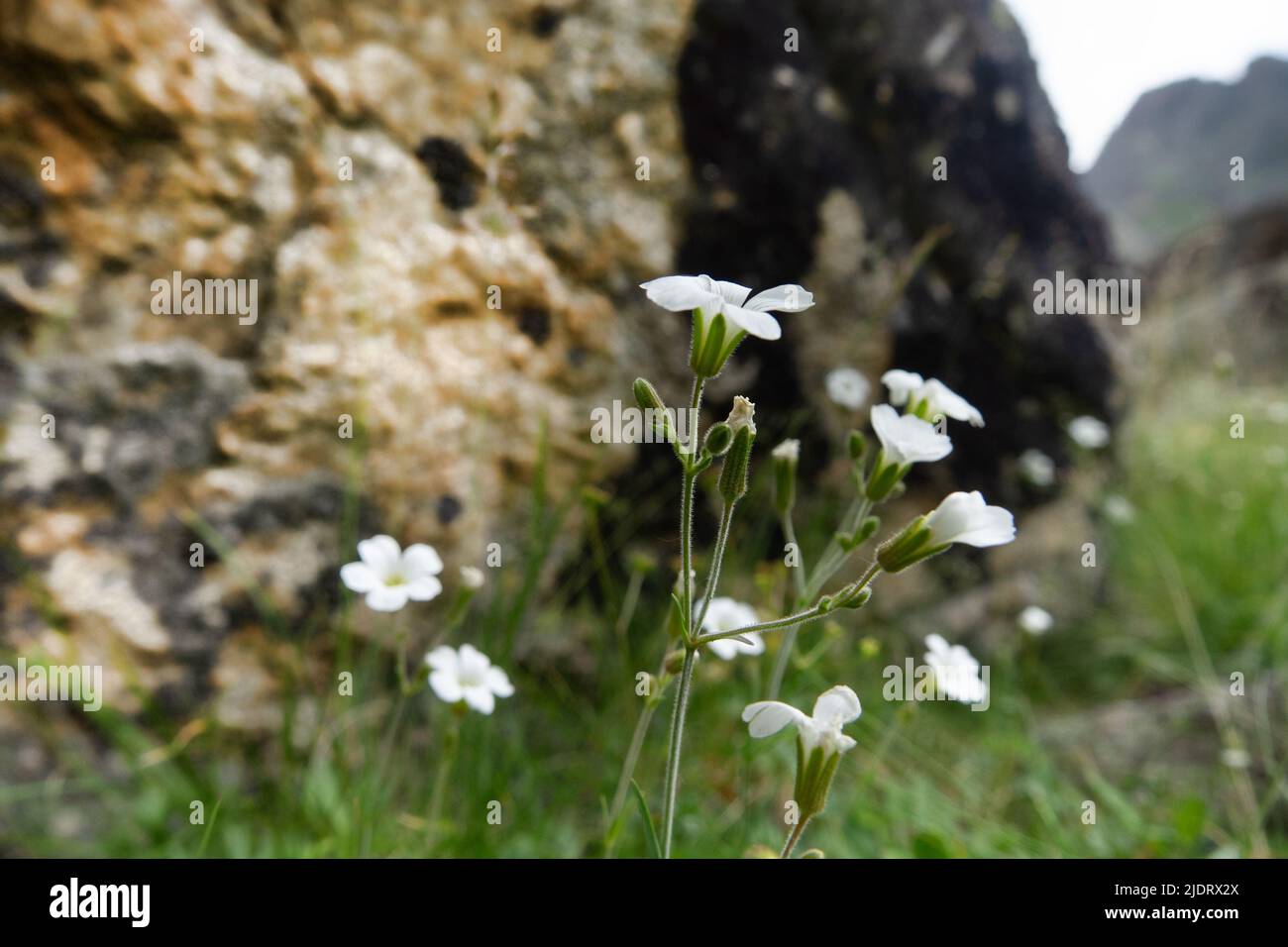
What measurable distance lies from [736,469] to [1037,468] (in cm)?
235

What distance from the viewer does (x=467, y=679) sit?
1329mm

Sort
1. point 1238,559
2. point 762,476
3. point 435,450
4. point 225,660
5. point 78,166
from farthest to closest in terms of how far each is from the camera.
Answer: point 1238,559, point 762,476, point 435,450, point 225,660, point 78,166

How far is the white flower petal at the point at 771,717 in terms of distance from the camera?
849mm

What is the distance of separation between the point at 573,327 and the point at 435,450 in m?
0.48

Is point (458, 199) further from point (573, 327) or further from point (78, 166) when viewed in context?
point (78, 166)

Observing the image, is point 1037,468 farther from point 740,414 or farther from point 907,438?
point 740,414

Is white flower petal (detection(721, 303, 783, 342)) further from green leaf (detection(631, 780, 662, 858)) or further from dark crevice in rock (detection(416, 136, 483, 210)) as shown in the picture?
dark crevice in rock (detection(416, 136, 483, 210))

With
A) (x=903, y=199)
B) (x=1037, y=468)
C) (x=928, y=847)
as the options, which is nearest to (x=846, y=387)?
(x=903, y=199)

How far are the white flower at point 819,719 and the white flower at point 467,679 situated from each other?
489mm

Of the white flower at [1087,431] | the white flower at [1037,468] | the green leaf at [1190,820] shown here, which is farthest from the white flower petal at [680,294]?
the white flower at [1087,431]

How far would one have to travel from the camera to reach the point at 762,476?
7.32ft

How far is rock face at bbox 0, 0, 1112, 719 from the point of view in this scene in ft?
5.48

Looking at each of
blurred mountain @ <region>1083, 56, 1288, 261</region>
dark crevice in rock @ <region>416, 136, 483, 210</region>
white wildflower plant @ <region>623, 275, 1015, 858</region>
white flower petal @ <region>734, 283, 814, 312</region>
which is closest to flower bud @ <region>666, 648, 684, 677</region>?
white wildflower plant @ <region>623, 275, 1015, 858</region>
